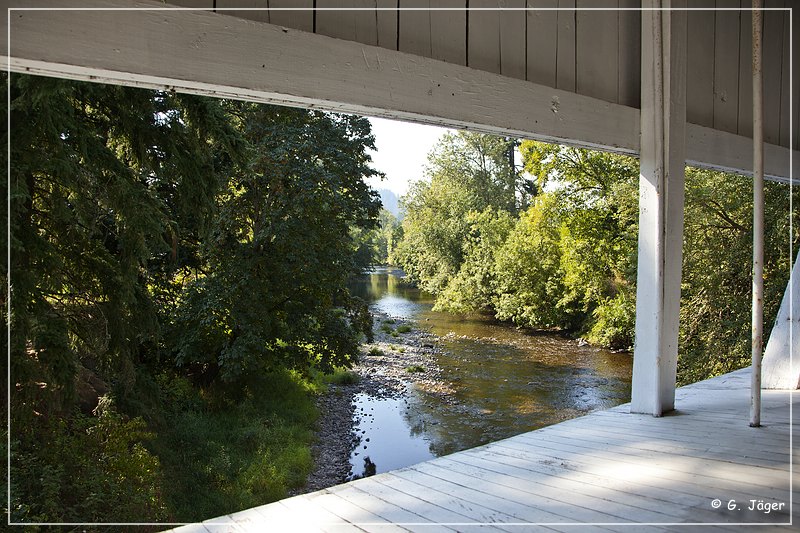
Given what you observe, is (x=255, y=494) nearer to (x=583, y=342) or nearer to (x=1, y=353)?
(x=1, y=353)

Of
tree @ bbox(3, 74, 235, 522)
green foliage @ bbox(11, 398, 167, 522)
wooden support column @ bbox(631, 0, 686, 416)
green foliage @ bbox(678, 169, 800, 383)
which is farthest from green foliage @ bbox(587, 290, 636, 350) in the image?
wooden support column @ bbox(631, 0, 686, 416)

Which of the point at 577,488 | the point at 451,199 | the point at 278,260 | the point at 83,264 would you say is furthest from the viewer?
the point at 451,199

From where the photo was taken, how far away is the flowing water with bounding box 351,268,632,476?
9.24m

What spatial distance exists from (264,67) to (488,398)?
998 centimetres

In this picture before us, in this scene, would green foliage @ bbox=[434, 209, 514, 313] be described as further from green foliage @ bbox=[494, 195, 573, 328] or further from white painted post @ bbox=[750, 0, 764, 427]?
white painted post @ bbox=[750, 0, 764, 427]

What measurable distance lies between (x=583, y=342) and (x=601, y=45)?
13818mm

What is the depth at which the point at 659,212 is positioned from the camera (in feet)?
10.1

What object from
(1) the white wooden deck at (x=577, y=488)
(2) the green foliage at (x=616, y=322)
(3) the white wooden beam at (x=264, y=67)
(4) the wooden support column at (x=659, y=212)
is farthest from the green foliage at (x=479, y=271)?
(3) the white wooden beam at (x=264, y=67)

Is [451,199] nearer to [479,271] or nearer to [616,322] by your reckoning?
[479,271]

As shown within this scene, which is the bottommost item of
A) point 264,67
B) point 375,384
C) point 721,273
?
point 375,384

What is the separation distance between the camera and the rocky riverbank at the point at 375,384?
8789 mm

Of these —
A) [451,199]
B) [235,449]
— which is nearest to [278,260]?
[235,449]

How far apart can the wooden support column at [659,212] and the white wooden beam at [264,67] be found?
1.95ft

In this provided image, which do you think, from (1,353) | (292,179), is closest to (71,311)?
(1,353)
